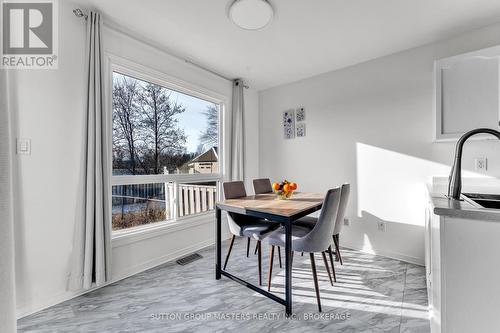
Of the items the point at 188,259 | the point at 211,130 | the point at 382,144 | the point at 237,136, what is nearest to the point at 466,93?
the point at 382,144

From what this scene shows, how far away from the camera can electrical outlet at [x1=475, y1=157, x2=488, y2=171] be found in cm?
219

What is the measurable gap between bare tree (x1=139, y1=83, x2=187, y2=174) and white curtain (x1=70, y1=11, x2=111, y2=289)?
0.57 meters

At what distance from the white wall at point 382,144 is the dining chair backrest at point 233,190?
1.22m

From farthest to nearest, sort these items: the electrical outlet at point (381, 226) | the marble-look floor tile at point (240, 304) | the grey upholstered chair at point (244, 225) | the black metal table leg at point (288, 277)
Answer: the electrical outlet at point (381, 226) → the grey upholstered chair at point (244, 225) → the black metal table leg at point (288, 277) → the marble-look floor tile at point (240, 304)

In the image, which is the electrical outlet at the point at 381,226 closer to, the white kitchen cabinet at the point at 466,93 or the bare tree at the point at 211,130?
the white kitchen cabinet at the point at 466,93

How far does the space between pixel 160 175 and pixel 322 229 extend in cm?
189

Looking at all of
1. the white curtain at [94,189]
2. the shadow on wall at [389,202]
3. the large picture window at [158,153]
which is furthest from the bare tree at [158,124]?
the shadow on wall at [389,202]

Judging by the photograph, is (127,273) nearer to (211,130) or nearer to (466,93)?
(211,130)

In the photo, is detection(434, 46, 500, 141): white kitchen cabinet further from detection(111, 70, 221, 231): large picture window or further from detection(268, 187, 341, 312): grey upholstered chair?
detection(111, 70, 221, 231): large picture window

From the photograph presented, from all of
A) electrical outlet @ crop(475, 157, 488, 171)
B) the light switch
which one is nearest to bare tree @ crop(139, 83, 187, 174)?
the light switch

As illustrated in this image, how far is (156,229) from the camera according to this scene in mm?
2578

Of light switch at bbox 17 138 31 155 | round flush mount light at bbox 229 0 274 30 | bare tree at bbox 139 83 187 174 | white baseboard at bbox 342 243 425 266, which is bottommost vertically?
white baseboard at bbox 342 243 425 266

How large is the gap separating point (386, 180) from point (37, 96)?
3505 mm

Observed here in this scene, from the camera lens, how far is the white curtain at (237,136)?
352 centimetres
